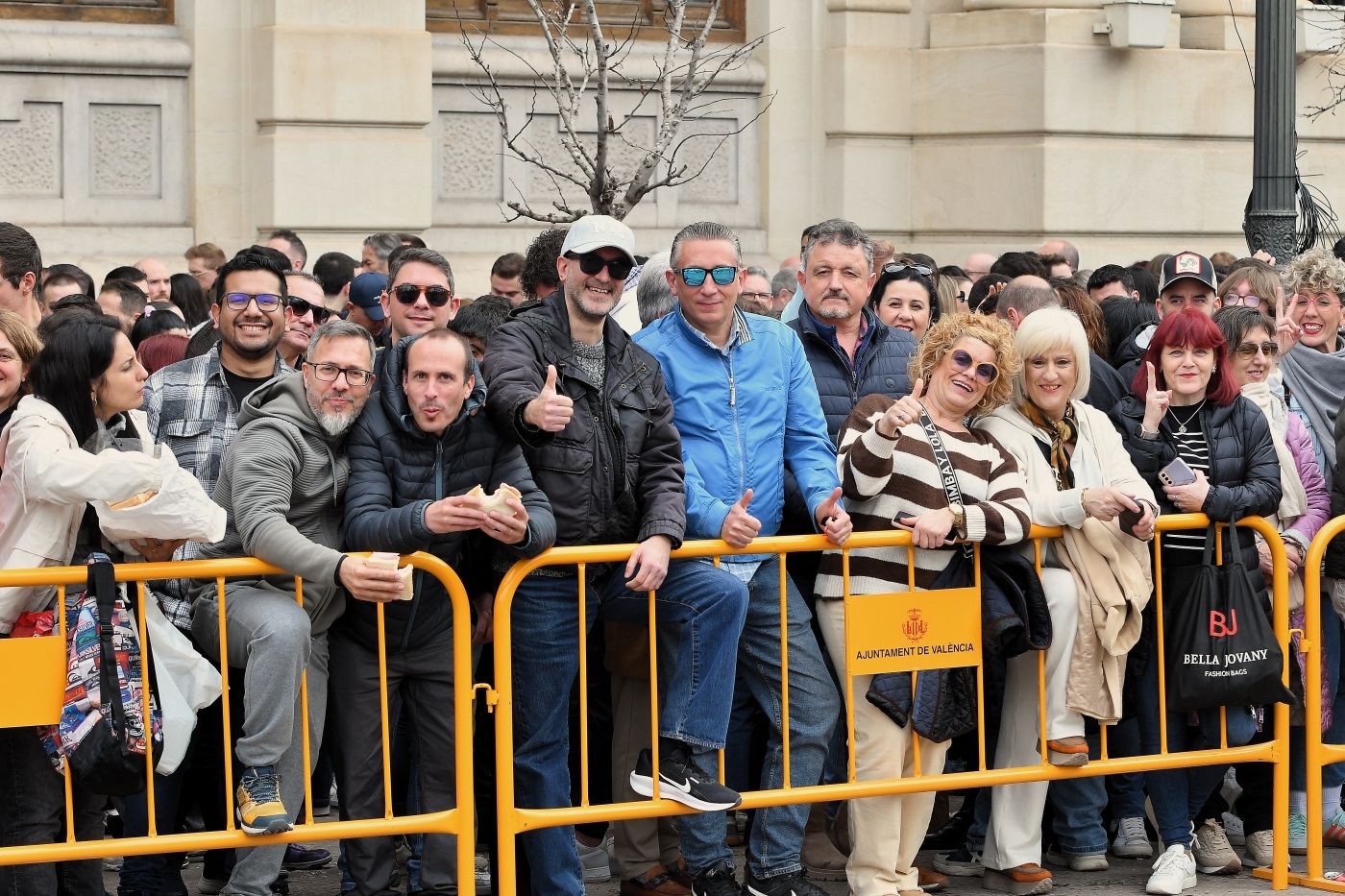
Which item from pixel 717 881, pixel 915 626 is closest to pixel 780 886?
pixel 717 881

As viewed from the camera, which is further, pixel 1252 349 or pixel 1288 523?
pixel 1252 349

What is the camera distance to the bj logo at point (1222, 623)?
282 inches

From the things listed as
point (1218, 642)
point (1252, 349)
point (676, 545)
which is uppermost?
point (1252, 349)

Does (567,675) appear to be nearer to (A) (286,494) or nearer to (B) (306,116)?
(A) (286,494)

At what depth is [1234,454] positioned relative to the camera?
24.2ft

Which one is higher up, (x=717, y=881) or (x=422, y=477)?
(x=422, y=477)

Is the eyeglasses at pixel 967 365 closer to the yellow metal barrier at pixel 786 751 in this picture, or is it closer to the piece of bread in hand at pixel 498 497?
the yellow metal barrier at pixel 786 751

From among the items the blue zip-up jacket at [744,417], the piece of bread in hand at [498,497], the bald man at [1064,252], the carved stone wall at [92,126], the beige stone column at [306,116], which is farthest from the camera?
the beige stone column at [306,116]

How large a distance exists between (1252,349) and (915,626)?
203 cm

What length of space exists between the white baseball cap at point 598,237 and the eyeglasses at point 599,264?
0.02 metres

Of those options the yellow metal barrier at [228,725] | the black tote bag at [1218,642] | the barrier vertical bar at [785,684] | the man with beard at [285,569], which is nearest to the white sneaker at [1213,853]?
the black tote bag at [1218,642]

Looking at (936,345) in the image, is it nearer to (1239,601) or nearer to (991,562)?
(991,562)

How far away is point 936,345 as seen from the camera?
7047 millimetres

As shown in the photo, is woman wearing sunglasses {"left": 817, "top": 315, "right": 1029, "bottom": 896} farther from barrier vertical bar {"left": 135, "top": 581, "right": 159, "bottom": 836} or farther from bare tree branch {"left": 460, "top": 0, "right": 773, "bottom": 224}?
bare tree branch {"left": 460, "top": 0, "right": 773, "bottom": 224}
